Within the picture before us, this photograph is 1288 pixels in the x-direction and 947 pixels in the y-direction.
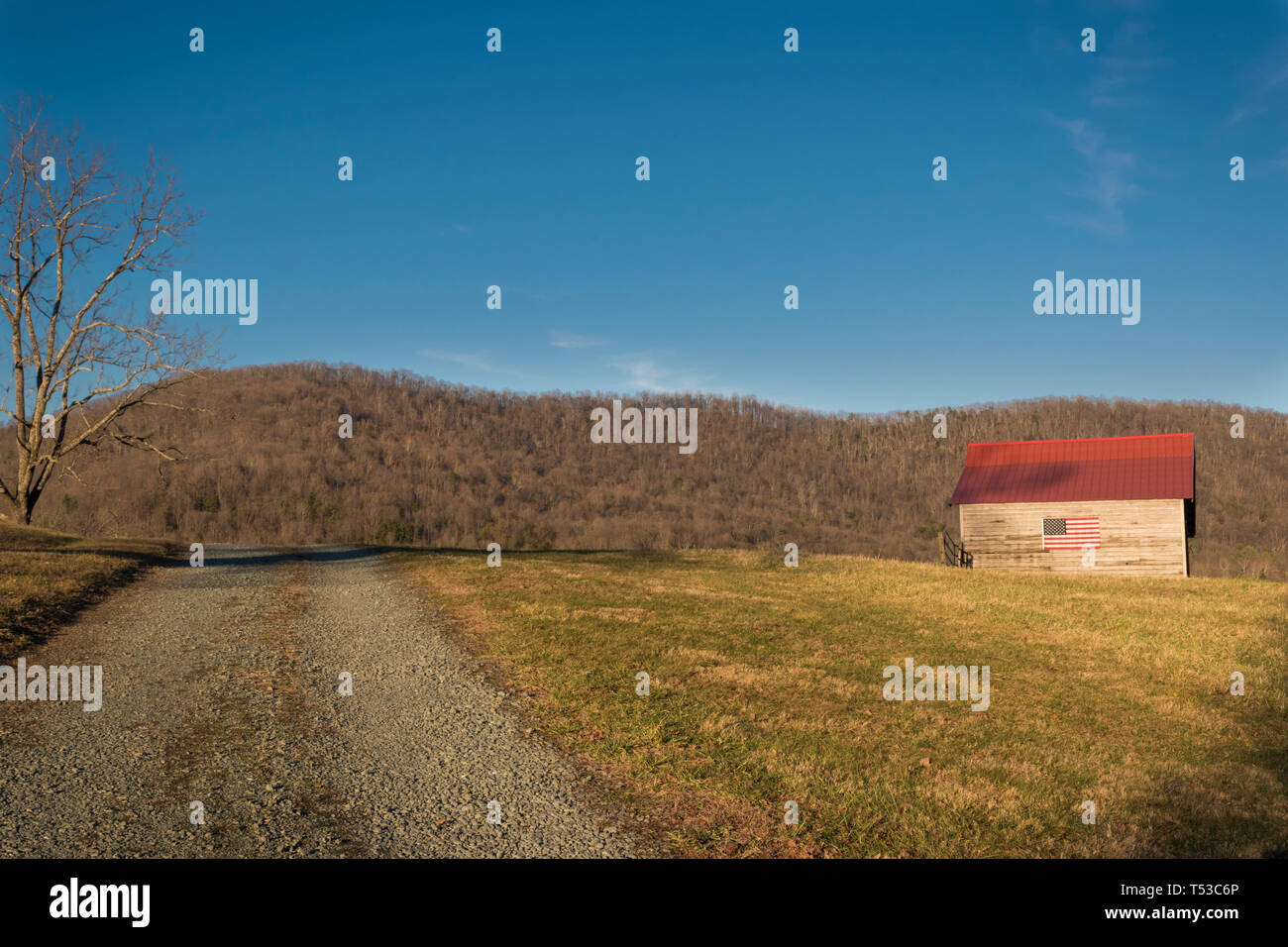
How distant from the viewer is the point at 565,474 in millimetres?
132750

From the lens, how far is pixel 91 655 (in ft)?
33.4

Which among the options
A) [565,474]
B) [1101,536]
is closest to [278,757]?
[1101,536]

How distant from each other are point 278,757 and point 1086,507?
122ft

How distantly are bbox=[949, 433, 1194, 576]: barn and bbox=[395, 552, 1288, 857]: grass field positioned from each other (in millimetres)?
15931

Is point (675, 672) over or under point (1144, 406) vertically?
under

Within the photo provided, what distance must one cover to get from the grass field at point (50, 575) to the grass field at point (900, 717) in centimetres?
661

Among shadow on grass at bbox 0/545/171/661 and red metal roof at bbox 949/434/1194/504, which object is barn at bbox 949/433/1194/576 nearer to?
red metal roof at bbox 949/434/1194/504

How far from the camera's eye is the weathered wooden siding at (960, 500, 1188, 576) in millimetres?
33156

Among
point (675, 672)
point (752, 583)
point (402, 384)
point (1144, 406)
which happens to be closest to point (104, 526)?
point (752, 583)

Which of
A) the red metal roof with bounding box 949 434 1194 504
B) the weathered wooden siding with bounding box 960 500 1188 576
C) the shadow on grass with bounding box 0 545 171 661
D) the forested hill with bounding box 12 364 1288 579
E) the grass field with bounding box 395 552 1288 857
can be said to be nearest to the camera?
the grass field with bounding box 395 552 1288 857

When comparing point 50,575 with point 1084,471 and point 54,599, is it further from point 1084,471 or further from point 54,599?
point 1084,471

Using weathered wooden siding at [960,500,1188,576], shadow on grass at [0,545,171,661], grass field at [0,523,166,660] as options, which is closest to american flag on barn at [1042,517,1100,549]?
weathered wooden siding at [960,500,1188,576]
